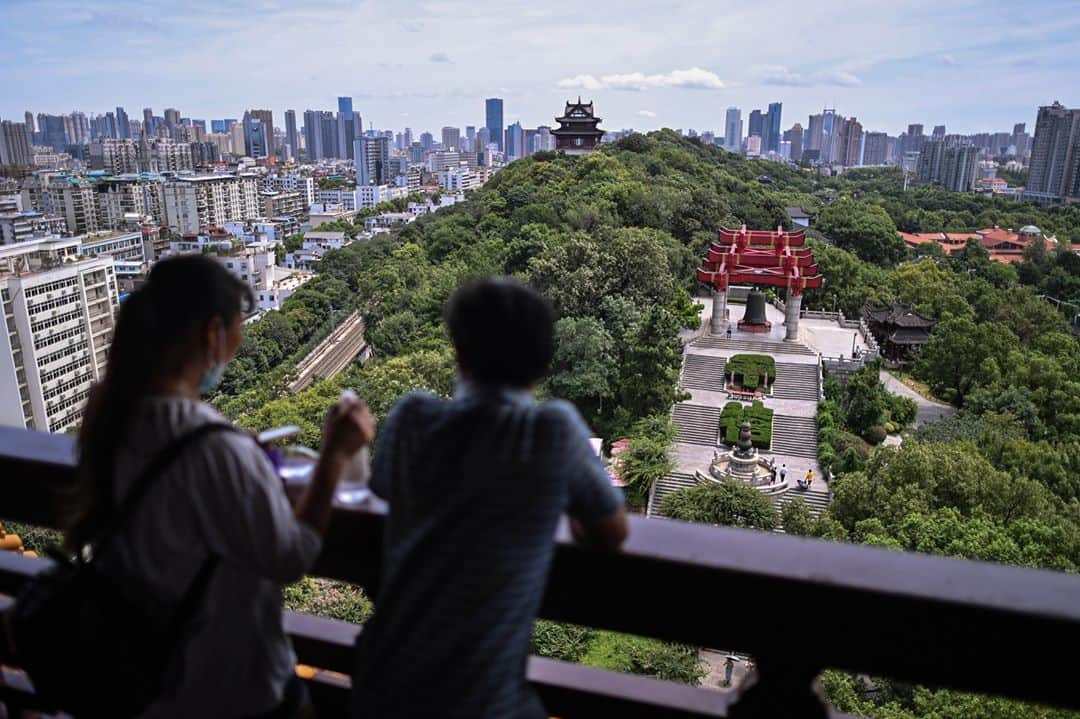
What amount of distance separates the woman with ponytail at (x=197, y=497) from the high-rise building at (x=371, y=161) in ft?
324

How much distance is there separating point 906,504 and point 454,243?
2253 cm

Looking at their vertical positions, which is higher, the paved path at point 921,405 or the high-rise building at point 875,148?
the high-rise building at point 875,148

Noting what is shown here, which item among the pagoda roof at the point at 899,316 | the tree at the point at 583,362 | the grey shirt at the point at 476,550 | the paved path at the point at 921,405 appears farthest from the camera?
the pagoda roof at the point at 899,316

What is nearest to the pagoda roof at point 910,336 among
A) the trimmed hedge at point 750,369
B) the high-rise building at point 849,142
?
the trimmed hedge at point 750,369

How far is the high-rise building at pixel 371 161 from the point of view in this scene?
96.3 meters

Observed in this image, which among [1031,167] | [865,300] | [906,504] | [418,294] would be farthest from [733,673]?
[1031,167]

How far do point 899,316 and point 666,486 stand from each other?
42.6 ft

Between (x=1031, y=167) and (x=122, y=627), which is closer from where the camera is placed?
(x=122, y=627)

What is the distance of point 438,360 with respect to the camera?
14648mm

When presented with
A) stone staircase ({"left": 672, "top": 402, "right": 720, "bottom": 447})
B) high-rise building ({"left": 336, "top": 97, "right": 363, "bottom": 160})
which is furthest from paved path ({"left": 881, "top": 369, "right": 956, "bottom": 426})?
high-rise building ({"left": 336, "top": 97, "right": 363, "bottom": 160})

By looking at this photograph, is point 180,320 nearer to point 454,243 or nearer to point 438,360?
point 438,360

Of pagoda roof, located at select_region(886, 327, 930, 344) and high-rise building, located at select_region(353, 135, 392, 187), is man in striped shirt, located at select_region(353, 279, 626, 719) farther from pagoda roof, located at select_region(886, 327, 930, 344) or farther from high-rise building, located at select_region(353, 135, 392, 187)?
high-rise building, located at select_region(353, 135, 392, 187)

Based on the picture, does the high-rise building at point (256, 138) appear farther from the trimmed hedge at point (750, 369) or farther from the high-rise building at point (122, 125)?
the trimmed hedge at point (750, 369)

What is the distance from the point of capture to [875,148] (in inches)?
4862
